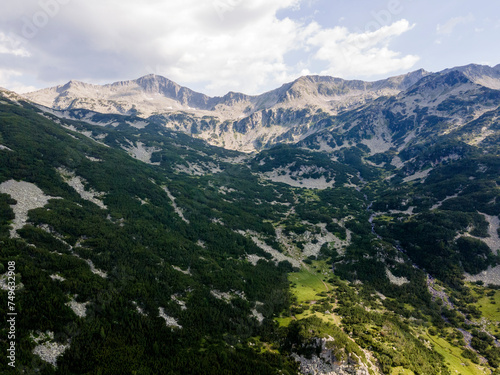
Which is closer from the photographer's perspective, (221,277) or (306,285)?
(221,277)

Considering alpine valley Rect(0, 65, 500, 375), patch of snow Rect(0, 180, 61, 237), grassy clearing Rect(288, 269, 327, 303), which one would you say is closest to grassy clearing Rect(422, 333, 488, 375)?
alpine valley Rect(0, 65, 500, 375)

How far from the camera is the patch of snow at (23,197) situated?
51647 millimetres

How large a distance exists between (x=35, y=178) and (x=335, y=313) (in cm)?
9243

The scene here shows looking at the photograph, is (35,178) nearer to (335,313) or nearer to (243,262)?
(243,262)

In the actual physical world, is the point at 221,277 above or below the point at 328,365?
above

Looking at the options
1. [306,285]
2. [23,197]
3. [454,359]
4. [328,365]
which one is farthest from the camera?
[306,285]

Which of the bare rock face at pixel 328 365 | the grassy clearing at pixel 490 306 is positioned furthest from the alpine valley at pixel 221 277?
the grassy clearing at pixel 490 306

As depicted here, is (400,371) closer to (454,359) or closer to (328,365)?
(328,365)

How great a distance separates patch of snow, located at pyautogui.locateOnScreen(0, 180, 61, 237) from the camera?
169 ft

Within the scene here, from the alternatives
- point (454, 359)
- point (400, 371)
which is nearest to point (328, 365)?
point (400, 371)

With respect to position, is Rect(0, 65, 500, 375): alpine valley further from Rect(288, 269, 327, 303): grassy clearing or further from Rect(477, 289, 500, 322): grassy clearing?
Rect(288, 269, 327, 303): grassy clearing

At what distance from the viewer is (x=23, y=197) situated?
5991 cm

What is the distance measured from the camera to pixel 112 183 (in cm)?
9288

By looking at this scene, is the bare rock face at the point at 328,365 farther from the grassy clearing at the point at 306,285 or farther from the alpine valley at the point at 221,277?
the grassy clearing at the point at 306,285
